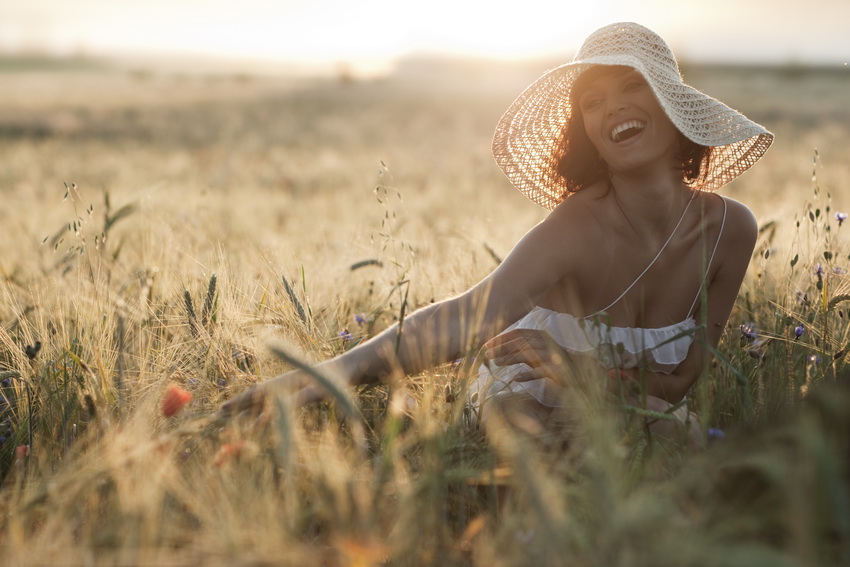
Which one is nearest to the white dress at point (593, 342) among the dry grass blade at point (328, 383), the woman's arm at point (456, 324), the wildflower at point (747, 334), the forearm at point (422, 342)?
the wildflower at point (747, 334)

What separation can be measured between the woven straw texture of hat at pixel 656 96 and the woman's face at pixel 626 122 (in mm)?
55

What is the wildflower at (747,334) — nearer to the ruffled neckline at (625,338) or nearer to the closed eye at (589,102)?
the ruffled neckline at (625,338)

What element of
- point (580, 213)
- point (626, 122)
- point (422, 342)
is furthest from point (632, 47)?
point (422, 342)

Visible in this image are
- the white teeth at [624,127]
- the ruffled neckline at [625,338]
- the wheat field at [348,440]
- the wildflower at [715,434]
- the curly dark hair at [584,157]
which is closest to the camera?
the wheat field at [348,440]

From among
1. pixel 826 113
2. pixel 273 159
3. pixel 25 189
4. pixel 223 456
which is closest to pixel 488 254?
pixel 223 456

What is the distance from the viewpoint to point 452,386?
7.23ft

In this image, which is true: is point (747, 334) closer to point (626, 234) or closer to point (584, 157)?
point (626, 234)

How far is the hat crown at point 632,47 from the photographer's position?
7.61ft

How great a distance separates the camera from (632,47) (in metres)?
2.34

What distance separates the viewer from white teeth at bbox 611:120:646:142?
2305 mm

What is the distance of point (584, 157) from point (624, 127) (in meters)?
0.27

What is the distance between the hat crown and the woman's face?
0.05 metres

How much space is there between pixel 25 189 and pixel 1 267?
13.3 ft

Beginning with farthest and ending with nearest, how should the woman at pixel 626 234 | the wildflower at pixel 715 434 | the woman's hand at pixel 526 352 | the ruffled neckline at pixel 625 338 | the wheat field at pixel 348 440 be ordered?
the ruffled neckline at pixel 625 338 < the woman at pixel 626 234 < the woman's hand at pixel 526 352 < the wildflower at pixel 715 434 < the wheat field at pixel 348 440
